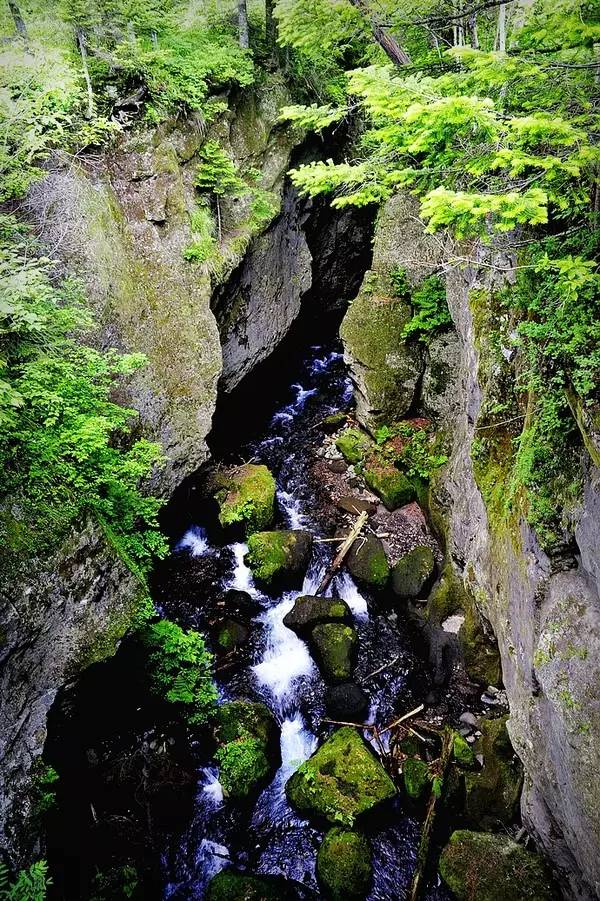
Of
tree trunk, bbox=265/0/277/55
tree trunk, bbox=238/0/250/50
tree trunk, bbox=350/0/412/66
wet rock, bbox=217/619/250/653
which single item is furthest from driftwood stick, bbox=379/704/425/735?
tree trunk, bbox=265/0/277/55

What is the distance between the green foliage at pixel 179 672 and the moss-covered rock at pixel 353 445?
23.0 feet

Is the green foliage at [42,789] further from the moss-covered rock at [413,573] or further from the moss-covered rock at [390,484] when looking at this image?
the moss-covered rock at [390,484]

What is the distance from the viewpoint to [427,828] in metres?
7.32

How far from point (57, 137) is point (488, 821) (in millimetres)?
14533

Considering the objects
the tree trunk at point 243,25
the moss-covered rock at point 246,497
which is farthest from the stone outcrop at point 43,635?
the tree trunk at point 243,25

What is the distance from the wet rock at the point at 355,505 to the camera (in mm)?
12641

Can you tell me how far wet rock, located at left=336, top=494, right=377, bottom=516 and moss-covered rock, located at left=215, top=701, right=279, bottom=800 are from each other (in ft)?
17.6

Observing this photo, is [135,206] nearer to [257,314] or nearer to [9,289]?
[257,314]

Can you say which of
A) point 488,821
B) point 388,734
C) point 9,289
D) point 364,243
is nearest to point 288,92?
point 364,243

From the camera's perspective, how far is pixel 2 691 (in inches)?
216

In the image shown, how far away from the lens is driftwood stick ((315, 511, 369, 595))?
11078 mm

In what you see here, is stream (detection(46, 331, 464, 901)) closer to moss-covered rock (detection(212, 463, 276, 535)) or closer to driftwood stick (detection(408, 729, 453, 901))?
driftwood stick (detection(408, 729, 453, 901))

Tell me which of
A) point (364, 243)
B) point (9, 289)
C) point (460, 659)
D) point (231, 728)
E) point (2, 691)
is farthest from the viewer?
point (364, 243)

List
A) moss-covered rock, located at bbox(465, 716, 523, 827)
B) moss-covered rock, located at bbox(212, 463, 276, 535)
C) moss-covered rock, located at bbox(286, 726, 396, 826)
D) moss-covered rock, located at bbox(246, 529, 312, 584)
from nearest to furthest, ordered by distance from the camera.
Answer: moss-covered rock, located at bbox(465, 716, 523, 827) → moss-covered rock, located at bbox(286, 726, 396, 826) → moss-covered rock, located at bbox(246, 529, 312, 584) → moss-covered rock, located at bbox(212, 463, 276, 535)
